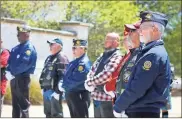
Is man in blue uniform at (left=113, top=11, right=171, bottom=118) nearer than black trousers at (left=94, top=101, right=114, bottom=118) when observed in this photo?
Yes

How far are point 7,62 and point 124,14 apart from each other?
10365 mm

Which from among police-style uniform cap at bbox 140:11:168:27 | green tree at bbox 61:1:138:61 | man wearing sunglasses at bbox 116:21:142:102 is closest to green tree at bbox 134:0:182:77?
green tree at bbox 61:1:138:61

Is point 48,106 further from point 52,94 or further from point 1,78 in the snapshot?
point 1,78

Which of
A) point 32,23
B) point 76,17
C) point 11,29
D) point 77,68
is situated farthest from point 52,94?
point 76,17

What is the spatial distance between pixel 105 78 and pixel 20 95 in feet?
7.76

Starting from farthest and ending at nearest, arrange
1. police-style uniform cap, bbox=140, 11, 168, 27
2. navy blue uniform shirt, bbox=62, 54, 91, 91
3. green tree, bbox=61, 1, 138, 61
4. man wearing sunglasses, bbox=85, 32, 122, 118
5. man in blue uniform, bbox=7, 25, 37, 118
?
green tree, bbox=61, 1, 138, 61 < man in blue uniform, bbox=7, 25, 37, 118 < navy blue uniform shirt, bbox=62, 54, 91, 91 < man wearing sunglasses, bbox=85, 32, 122, 118 < police-style uniform cap, bbox=140, 11, 168, 27

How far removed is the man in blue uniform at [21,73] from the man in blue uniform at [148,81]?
3.83 metres

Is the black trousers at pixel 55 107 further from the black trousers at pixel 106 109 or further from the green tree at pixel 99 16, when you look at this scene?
the green tree at pixel 99 16

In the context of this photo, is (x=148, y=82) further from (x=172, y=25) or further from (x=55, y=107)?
(x=172, y=25)

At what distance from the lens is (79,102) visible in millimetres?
7246

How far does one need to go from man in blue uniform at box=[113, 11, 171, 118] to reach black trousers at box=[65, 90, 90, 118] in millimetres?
3075

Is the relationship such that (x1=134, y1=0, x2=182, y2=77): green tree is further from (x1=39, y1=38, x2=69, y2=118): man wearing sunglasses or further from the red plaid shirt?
the red plaid shirt

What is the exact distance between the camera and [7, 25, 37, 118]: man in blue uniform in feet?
25.5

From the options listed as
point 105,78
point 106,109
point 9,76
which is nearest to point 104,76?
point 105,78
